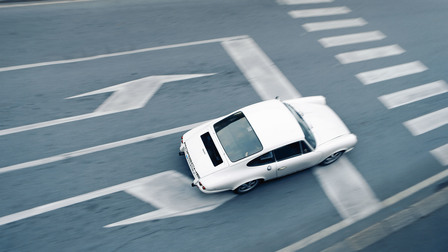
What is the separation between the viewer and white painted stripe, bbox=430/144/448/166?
25.9 ft

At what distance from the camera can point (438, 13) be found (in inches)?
538

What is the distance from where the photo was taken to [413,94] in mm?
9523

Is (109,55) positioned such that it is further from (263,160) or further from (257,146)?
(263,160)

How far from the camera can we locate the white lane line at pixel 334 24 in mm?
11863

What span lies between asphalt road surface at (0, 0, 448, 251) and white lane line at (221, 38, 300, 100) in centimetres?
6

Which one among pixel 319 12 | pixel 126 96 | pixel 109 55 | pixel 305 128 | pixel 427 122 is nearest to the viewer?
pixel 305 128

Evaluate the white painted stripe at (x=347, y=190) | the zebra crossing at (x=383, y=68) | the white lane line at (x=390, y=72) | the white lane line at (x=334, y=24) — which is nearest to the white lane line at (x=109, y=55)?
the white lane line at (x=334, y=24)

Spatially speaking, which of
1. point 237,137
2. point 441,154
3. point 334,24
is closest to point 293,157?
point 237,137

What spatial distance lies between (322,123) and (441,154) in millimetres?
3525

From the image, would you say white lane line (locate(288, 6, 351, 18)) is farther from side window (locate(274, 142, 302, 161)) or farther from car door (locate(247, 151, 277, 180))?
car door (locate(247, 151, 277, 180))

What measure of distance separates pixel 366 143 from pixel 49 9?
1131 centimetres

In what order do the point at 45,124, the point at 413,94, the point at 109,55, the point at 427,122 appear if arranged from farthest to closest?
1. the point at 109,55
2. the point at 413,94
3. the point at 427,122
4. the point at 45,124

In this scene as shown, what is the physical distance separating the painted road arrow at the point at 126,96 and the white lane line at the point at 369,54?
5033 mm

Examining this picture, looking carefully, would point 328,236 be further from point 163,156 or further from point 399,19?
point 399,19
